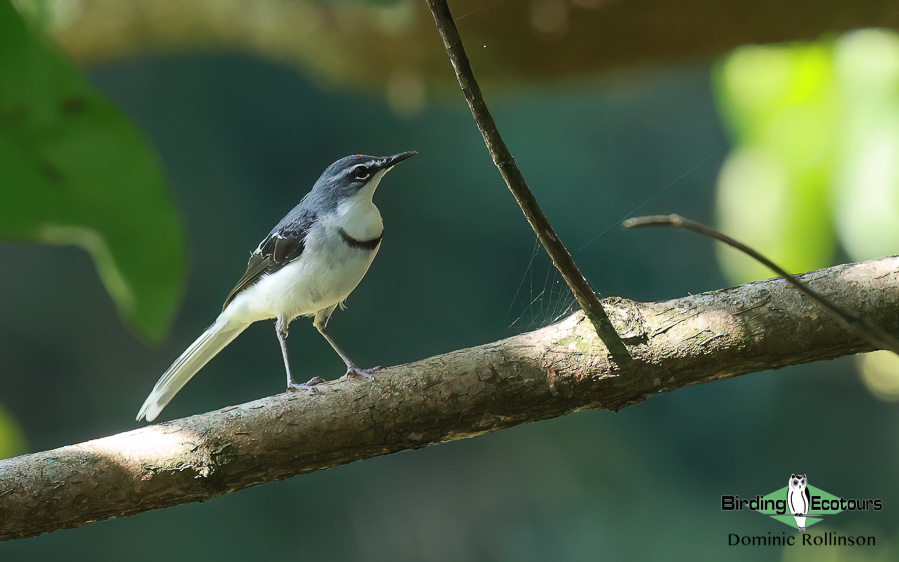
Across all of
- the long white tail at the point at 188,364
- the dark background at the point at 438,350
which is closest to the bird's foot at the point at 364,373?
the long white tail at the point at 188,364

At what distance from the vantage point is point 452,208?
4617mm

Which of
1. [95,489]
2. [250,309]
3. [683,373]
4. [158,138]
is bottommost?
[95,489]

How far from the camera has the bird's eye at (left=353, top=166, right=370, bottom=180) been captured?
5.82ft

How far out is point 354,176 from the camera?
1802 millimetres

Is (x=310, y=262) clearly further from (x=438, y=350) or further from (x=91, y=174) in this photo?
(x=438, y=350)

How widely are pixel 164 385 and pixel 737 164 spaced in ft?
5.23

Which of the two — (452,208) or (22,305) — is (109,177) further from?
(22,305)

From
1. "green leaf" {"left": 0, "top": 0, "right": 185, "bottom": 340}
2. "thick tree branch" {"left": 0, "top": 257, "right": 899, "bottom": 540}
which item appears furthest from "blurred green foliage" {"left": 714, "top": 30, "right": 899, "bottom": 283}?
"green leaf" {"left": 0, "top": 0, "right": 185, "bottom": 340}

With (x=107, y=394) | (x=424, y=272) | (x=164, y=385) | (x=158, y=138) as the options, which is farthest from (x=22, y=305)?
(x=164, y=385)

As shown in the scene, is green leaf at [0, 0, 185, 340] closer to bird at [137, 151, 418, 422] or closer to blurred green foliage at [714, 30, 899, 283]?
bird at [137, 151, 418, 422]

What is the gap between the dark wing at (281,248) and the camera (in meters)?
1.89

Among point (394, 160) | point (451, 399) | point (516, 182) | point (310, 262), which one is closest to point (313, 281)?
point (310, 262)

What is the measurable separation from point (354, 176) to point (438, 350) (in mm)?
2858

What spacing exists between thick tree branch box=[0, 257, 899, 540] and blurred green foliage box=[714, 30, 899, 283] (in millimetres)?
325
